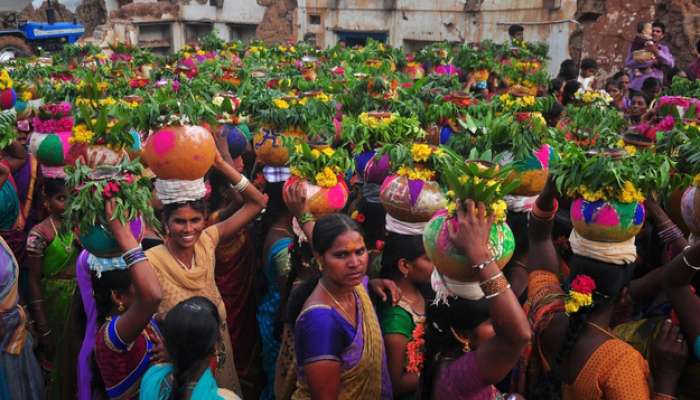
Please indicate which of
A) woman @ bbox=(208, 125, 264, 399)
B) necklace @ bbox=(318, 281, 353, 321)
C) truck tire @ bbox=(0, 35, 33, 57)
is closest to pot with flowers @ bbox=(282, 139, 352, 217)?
necklace @ bbox=(318, 281, 353, 321)

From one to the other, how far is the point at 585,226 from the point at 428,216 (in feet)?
2.78

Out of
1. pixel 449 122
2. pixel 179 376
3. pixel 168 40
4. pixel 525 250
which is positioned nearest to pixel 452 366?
pixel 179 376

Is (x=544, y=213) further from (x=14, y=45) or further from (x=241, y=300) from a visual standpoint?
(x=14, y=45)

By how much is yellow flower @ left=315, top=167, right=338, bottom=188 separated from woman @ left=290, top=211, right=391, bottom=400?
62 cm

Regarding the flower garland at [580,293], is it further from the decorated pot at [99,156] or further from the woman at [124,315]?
the decorated pot at [99,156]

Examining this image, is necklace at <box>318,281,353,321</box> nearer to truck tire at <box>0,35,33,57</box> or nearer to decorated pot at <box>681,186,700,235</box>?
decorated pot at <box>681,186,700,235</box>

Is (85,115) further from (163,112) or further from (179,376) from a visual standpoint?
Result: (179,376)

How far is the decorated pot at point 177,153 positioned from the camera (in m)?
3.59

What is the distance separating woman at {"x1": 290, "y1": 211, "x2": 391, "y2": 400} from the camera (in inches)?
108

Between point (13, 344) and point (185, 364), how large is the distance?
5.25ft

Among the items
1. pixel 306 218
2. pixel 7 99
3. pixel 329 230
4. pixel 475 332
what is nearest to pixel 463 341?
pixel 475 332

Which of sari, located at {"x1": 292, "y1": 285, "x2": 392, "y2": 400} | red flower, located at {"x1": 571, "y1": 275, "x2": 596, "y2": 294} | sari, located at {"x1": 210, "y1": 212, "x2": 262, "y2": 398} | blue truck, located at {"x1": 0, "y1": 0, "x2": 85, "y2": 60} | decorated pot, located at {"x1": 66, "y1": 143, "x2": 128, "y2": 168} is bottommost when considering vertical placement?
sari, located at {"x1": 210, "y1": 212, "x2": 262, "y2": 398}

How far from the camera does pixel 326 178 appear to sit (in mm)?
3582

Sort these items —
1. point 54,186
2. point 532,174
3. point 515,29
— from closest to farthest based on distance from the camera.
Answer: point 532,174 → point 54,186 → point 515,29
